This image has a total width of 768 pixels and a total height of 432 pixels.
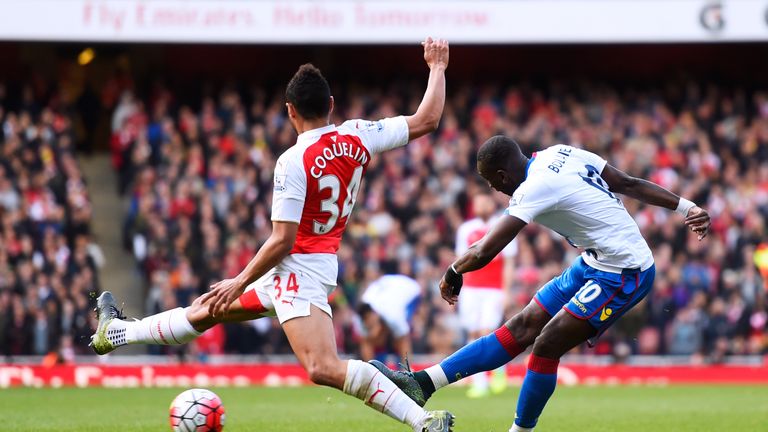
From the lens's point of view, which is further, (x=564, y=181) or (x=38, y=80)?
(x=38, y=80)

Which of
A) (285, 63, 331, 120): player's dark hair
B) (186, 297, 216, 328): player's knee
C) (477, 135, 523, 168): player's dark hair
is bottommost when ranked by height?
(186, 297, 216, 328): player's knee

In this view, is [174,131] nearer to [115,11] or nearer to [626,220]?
[115,11]

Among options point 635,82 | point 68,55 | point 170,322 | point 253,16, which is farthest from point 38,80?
point 170,322

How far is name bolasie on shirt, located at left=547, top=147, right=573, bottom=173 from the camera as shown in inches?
307

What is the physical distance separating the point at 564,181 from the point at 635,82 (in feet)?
62.4

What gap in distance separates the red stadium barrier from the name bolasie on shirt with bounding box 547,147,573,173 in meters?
9.96

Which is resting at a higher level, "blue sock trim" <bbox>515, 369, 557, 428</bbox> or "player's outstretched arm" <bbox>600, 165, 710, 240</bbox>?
"player's outstretched arm" <bbox>600, 165, 710, 240</bbox>

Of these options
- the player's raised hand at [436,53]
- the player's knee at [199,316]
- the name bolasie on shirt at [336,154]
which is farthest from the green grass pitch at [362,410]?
the player's raised hand at [436,53]

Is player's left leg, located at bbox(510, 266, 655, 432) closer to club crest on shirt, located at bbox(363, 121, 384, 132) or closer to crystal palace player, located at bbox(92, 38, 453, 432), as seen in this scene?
crystal palace player, located at bbox(92, 38, 453, 432)

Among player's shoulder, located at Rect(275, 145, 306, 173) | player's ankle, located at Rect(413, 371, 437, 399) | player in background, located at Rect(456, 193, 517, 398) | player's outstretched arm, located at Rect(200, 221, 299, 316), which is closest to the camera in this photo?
player's outstretched arm, located at Rect(200, 221, 299, 316)

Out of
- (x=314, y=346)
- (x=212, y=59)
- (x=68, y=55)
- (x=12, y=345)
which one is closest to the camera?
(x=314, y=346)

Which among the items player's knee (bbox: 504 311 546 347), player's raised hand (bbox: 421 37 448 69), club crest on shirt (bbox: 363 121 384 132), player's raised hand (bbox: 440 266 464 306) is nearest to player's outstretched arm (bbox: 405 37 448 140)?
player's raised hand (bbox: 421 37 448 69)

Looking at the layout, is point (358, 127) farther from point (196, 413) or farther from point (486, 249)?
point (196, 413)

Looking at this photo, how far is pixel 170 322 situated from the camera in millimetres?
7828
